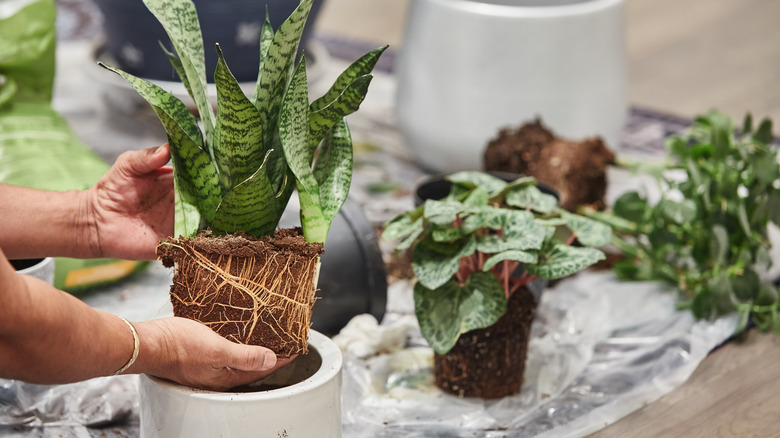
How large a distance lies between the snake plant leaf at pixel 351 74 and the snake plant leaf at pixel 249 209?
9 cm

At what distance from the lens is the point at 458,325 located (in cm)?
93

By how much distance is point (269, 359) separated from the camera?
2.52 ft

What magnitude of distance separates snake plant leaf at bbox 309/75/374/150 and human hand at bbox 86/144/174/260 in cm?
18

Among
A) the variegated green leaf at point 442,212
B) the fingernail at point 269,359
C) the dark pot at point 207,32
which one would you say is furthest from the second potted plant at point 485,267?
the dark pot at point 207,32

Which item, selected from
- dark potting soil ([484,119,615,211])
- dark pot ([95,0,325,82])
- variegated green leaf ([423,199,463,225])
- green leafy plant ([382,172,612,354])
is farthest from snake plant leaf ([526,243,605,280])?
dark pot ([95,0,325,82])

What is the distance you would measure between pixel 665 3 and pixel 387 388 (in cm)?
252

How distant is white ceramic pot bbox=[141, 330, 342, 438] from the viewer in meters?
0.74

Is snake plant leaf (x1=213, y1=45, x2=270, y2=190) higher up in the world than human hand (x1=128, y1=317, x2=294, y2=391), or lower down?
higher up

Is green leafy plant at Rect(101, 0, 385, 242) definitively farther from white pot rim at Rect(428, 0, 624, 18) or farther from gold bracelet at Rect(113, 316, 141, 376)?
white pot rim at Rect(428, 0, 624, 18)

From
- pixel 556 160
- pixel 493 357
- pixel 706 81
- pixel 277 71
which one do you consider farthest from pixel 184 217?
pixel 706 81

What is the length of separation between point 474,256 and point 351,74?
0.90 feet

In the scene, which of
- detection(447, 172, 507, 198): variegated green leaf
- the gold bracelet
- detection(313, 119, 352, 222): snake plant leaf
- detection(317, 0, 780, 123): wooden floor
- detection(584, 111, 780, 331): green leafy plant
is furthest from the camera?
detection(317, 0, 780, 123): wooden floor

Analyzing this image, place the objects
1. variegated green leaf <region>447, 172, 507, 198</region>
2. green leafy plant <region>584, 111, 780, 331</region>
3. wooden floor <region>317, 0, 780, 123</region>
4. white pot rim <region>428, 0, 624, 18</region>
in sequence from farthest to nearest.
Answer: wooden floor <region>317, 0, 780, 123</region> < white pot rim <region>428, 0, 624, 18</region> < green leafy plant <region>584, 111, 780, 331</region> < variegated green leaf <region>447, 172, 507, 198</region>

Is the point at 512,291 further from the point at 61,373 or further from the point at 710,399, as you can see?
the point at 61,373
